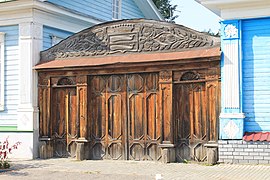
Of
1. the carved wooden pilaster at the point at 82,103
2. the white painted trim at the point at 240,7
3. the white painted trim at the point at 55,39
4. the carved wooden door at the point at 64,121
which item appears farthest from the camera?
the white painted trim at the point at 55,39

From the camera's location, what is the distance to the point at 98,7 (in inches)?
777

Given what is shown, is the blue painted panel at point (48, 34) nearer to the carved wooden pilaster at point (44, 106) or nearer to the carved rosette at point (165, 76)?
the carved wooden pilaster at point (44, 106)

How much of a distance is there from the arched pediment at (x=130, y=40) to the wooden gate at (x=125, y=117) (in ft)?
2.80

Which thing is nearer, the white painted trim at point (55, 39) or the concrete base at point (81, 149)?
the concrete base at point (81, 149)

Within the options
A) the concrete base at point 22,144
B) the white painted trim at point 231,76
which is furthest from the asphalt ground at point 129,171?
the white painted trim at point 231,76

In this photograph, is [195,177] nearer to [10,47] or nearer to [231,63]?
[231,63]

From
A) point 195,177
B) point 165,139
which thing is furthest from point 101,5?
point 195,177

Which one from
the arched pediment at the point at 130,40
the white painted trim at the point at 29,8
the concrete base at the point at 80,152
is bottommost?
the concrete base at the point at 80,152

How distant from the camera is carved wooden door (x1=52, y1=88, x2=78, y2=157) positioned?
593 inches

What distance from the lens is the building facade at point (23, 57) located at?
1546 centimetres

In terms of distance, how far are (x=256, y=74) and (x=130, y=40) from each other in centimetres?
390

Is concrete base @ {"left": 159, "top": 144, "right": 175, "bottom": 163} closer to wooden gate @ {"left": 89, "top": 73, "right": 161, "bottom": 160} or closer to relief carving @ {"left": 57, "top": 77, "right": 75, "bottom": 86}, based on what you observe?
wooden gate @ {"left": 89, "top": 73, "right": 161, "bottom": 160}

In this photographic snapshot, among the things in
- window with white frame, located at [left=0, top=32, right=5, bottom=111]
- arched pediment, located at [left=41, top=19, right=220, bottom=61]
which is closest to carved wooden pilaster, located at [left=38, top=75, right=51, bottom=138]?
arched pediment, located at [left=41, top=19, right=220, bottom=61]

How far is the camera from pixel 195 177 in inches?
428
